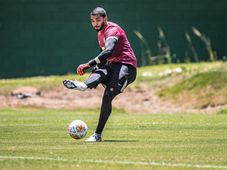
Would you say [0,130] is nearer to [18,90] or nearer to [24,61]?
[18,90]

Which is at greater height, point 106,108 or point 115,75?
point 115,75

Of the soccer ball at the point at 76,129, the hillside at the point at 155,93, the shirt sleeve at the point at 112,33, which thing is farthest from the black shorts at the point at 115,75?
the hillside at the point at 155,93

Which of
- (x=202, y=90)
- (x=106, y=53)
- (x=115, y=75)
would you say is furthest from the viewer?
(x=202, y=90)

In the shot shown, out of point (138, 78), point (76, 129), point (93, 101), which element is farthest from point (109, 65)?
point (138, 78)

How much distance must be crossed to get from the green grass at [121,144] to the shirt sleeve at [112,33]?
146 centimetres

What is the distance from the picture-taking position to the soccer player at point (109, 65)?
13.2 meters

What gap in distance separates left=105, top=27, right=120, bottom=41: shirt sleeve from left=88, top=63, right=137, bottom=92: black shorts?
16.2 inches

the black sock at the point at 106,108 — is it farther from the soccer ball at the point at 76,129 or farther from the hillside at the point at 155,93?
the hillside at the point at 155,93

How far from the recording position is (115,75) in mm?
13445

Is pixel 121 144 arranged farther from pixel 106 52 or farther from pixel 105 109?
pixel 106 52

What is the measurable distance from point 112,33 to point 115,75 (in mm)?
597

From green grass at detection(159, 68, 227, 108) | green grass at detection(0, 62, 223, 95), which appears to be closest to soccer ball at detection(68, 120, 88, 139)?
green grass at detection(159, 68, 227, 108)

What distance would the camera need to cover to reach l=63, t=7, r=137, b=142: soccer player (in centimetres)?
1323

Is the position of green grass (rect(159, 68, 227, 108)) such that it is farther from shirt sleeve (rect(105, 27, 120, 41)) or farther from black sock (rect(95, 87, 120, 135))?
black sock (rect(95, 87, 120, 135))
